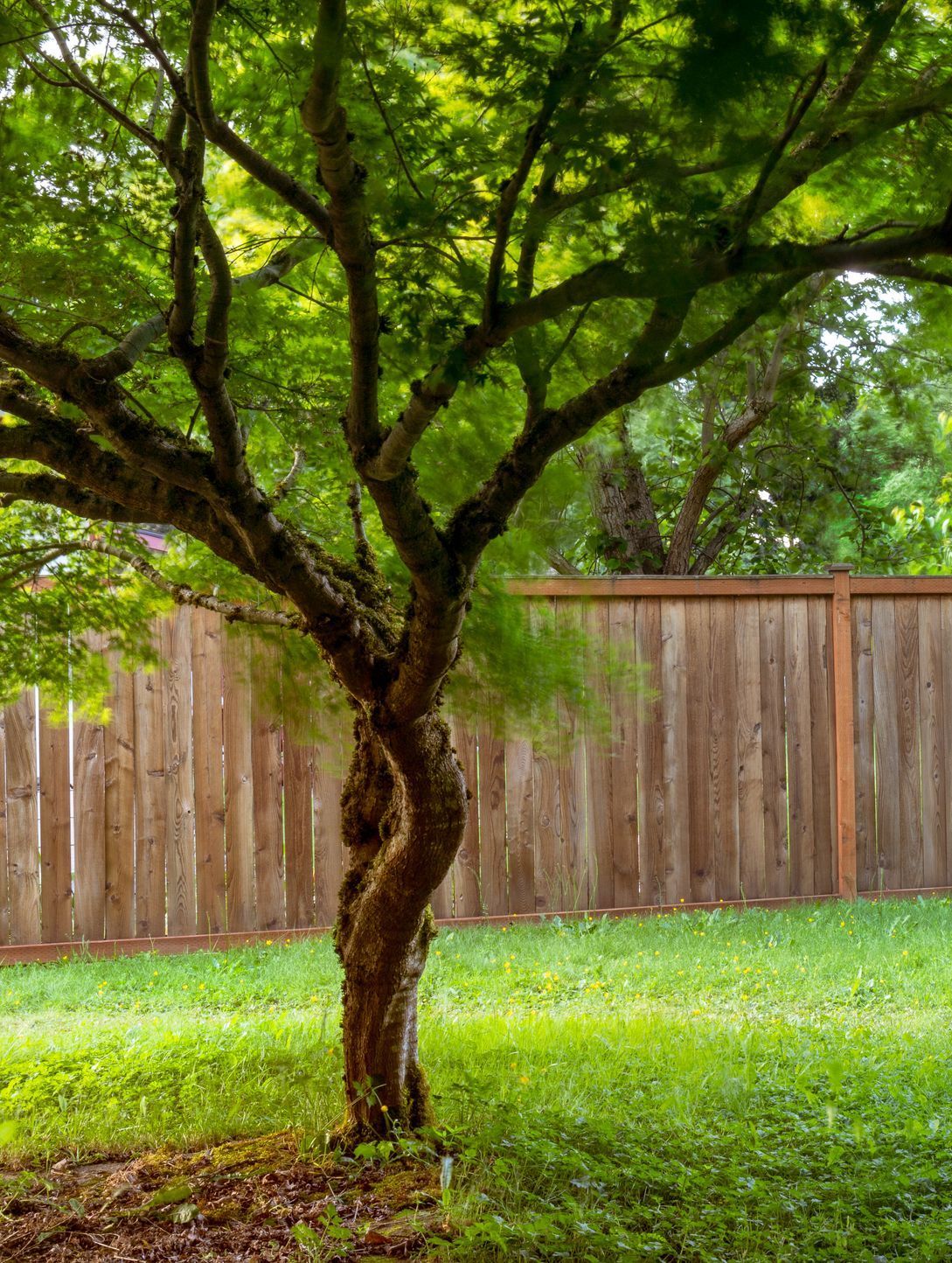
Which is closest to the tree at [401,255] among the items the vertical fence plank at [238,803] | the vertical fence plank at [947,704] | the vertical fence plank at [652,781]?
the vertical fence plank at [238,803]

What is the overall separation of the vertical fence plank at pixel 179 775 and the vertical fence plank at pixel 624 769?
2.24 metres

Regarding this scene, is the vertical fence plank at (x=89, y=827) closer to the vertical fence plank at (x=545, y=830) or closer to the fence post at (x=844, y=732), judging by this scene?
the vertical fence plank at (x=545, y=830)

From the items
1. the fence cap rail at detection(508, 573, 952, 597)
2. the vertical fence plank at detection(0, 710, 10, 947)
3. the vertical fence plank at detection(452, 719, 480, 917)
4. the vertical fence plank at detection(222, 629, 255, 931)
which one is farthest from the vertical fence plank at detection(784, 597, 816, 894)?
the vertical fence plank at detection(0, 710, 10, 947)

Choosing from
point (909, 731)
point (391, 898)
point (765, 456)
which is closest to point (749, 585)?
point (909, 731)

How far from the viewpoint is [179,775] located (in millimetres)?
6113

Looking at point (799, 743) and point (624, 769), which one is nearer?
point (624, 769)

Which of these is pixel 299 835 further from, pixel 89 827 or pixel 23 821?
pixel 23 821

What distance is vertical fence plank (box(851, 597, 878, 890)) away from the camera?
6902mm

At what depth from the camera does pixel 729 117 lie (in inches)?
72.1

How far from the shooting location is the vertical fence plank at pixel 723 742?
6.67 metres

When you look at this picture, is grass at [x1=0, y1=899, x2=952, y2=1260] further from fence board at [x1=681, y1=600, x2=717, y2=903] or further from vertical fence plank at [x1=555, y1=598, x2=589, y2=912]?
fence board at [x1=681, y1=600, x2=717, y2=903]

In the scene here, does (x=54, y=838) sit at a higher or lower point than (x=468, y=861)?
higher

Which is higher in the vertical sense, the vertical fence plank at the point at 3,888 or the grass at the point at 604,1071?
the vertical fence plank at the point at 3,888

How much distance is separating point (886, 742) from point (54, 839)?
461 centimetres
